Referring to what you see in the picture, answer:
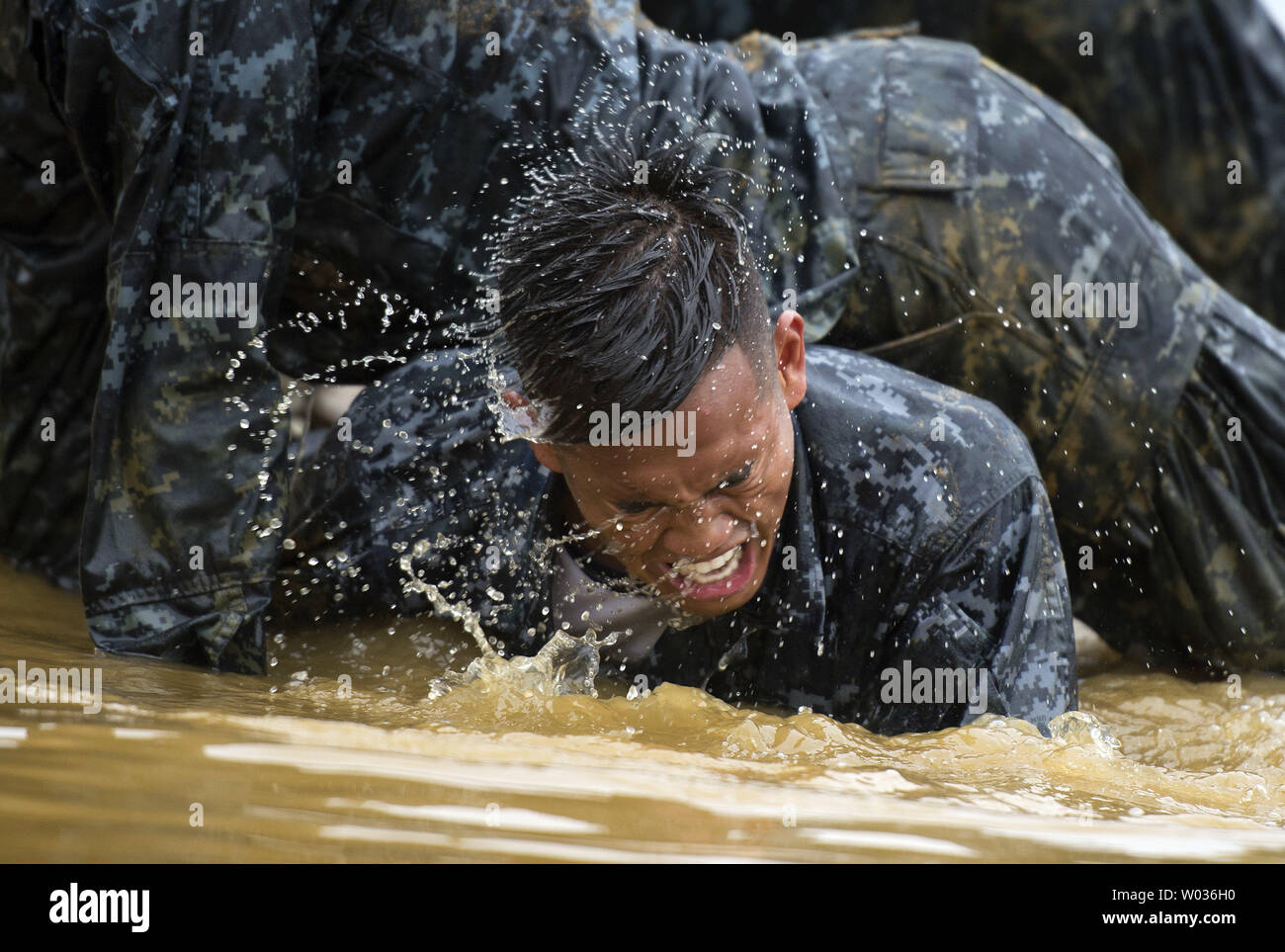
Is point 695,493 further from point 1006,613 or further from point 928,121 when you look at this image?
point 928,121

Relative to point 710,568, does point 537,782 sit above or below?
below

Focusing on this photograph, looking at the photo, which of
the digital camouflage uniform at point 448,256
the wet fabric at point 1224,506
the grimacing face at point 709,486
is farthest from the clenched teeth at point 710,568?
the wet fabric at point 1224,506

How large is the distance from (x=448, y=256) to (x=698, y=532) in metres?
0.80

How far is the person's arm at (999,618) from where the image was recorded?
226 cm

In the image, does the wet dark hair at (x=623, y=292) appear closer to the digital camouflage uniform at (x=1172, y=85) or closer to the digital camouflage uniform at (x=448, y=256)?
the digital camouflage uniform at (x=448, y=256)

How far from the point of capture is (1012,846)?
1630 millimetres

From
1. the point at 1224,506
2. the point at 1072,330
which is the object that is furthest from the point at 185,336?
the point at 1224,506

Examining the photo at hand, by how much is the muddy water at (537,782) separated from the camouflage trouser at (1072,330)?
641mm

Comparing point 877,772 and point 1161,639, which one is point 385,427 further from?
point 1161,639

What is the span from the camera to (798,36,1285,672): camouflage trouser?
9.05ft

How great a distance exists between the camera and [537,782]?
5.66ft

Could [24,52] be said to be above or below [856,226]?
above

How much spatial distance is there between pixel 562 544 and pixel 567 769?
0.67 meters
